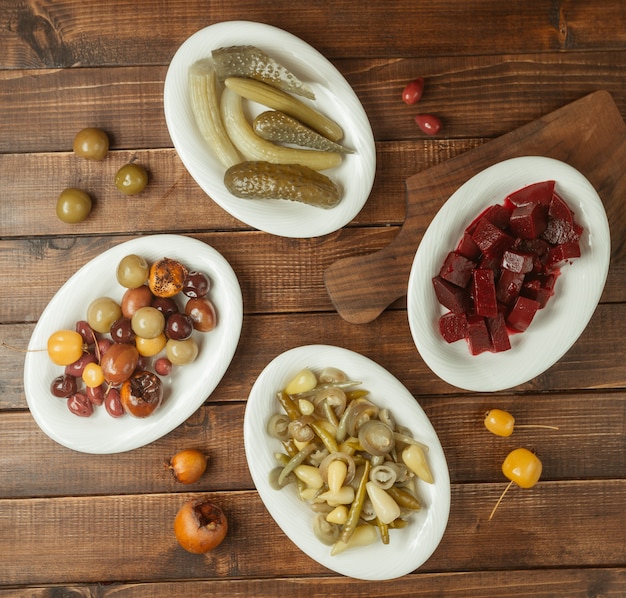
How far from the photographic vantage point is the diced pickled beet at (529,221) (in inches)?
54.4

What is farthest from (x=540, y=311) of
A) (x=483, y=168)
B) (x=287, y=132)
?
(x=287, y=132)

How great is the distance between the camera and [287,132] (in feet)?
4.72

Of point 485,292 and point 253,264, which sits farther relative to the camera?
point 253,264

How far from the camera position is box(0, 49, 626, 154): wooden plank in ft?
5.20

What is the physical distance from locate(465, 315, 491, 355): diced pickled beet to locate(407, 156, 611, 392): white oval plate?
0.05 meters

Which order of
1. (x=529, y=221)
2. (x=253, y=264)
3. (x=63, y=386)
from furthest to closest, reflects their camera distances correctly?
(x=253, y=264) < (x=63, y=386) < (x=529, y=221)

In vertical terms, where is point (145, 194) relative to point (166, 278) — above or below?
above

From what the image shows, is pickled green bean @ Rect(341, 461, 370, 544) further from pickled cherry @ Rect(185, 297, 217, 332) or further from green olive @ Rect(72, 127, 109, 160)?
green olive @ Rect(72, 127, 109, 160)

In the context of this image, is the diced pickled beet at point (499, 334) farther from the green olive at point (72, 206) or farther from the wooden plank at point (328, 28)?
the green olive at point (72, 206)

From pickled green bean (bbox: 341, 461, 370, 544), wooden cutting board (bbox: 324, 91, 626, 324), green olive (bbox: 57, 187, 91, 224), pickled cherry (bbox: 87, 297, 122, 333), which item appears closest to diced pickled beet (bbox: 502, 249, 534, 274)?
wooden cutting board (bbox: 324, 91, 626, 324)

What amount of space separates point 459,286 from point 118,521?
112 cm

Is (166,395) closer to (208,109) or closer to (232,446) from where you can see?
(232,446)

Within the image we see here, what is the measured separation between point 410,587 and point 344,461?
483 millimetres

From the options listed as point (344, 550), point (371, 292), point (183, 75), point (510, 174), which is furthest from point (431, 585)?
point (183, 75)
